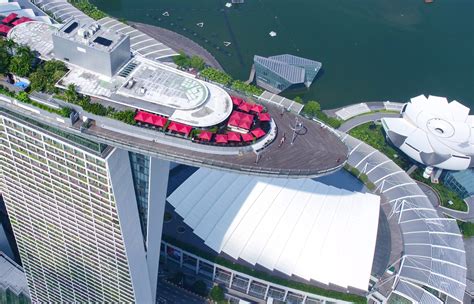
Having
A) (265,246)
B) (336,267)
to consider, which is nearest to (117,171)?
(265,246)

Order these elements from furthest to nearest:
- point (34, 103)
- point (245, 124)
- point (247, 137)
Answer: point (245, 124) → point (247, 137) → point (34, 103)

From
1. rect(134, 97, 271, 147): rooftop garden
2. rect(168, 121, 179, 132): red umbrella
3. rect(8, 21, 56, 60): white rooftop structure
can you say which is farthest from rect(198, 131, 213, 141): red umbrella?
rect(8, 21, 56, 60): white rooftop structure

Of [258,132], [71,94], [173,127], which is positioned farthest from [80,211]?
[258,132]

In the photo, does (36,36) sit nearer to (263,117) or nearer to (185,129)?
(185,129)

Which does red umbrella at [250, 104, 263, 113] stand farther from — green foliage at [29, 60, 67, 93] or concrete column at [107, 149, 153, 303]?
green foliage at [29, 60, 67, 93]

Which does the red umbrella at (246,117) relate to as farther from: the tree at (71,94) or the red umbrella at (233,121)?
the tree at (71,94)

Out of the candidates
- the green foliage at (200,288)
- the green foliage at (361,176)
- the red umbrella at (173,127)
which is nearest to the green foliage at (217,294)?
the green foliage at (200,288)
